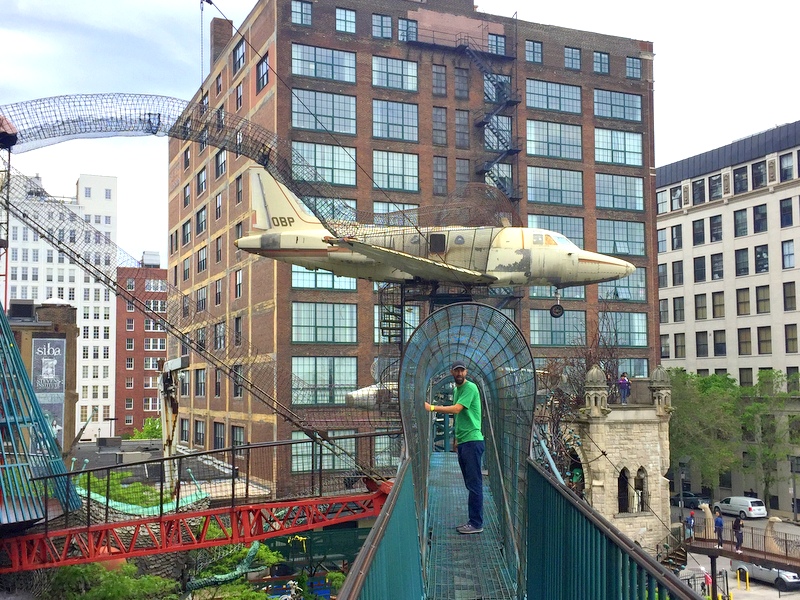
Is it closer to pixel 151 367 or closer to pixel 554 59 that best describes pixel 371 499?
pixel 554 59

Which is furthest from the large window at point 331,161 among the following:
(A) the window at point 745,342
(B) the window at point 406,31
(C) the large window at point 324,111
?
(A) the window at point 745,342

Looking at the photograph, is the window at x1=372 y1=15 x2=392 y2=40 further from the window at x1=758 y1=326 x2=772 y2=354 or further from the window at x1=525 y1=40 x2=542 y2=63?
the window at x1=758 y1=326 x2=772 y2=354

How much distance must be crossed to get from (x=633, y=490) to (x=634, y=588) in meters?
41.7

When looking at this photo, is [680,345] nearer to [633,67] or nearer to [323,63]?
[633,67]

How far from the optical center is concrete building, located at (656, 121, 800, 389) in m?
71.8

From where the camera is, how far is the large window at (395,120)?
2095 inches

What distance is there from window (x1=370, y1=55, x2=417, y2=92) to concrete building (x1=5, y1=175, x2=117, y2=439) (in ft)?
240

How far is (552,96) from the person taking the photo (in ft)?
192

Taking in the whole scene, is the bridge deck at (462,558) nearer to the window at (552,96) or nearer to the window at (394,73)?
the window at (394,73)

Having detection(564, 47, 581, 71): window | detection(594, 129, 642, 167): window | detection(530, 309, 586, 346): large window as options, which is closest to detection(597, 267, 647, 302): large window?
detection(530, 309, 586, 346): large window

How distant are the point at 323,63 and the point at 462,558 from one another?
45.3 meters

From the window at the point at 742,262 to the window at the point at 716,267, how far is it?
2.38 metres

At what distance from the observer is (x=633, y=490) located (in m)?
44.5

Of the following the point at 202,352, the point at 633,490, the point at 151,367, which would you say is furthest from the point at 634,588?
the point at 151,367
